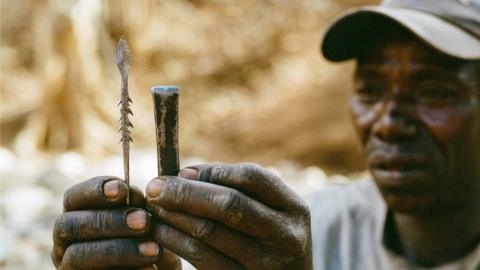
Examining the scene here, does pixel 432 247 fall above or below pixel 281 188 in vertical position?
below

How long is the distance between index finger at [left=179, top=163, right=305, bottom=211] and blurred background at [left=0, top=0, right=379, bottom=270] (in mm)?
2775

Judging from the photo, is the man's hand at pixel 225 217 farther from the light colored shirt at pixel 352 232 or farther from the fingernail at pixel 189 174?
the light colored shirt at pixel 352 232

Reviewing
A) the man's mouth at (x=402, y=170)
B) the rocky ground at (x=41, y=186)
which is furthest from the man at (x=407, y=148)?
the rocky ground at (x=41, y=186)

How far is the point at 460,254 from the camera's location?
2297mm

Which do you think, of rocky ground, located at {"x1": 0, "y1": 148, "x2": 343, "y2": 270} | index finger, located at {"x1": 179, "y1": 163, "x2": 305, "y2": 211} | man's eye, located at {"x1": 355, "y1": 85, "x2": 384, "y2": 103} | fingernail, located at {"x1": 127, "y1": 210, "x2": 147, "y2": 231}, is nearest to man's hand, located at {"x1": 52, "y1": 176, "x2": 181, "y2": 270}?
fingernail, located at {"x1": 127, "y1": 210, "x2": 147, "y2": 231}

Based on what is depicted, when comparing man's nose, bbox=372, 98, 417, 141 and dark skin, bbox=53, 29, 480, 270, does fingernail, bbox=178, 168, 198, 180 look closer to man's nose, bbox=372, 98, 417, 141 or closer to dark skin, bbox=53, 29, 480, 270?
dark skin, bbox=53, 29, 480, 270

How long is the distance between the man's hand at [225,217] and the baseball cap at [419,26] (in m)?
1.00

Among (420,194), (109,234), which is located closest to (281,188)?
(109,234)

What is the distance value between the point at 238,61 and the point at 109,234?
27.2ft

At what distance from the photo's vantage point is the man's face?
217 cm

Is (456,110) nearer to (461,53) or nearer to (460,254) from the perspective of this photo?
(461,53)

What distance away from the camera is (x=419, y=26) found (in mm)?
2193

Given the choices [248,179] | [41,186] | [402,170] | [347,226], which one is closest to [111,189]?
[248,179]

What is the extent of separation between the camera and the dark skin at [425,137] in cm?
217
